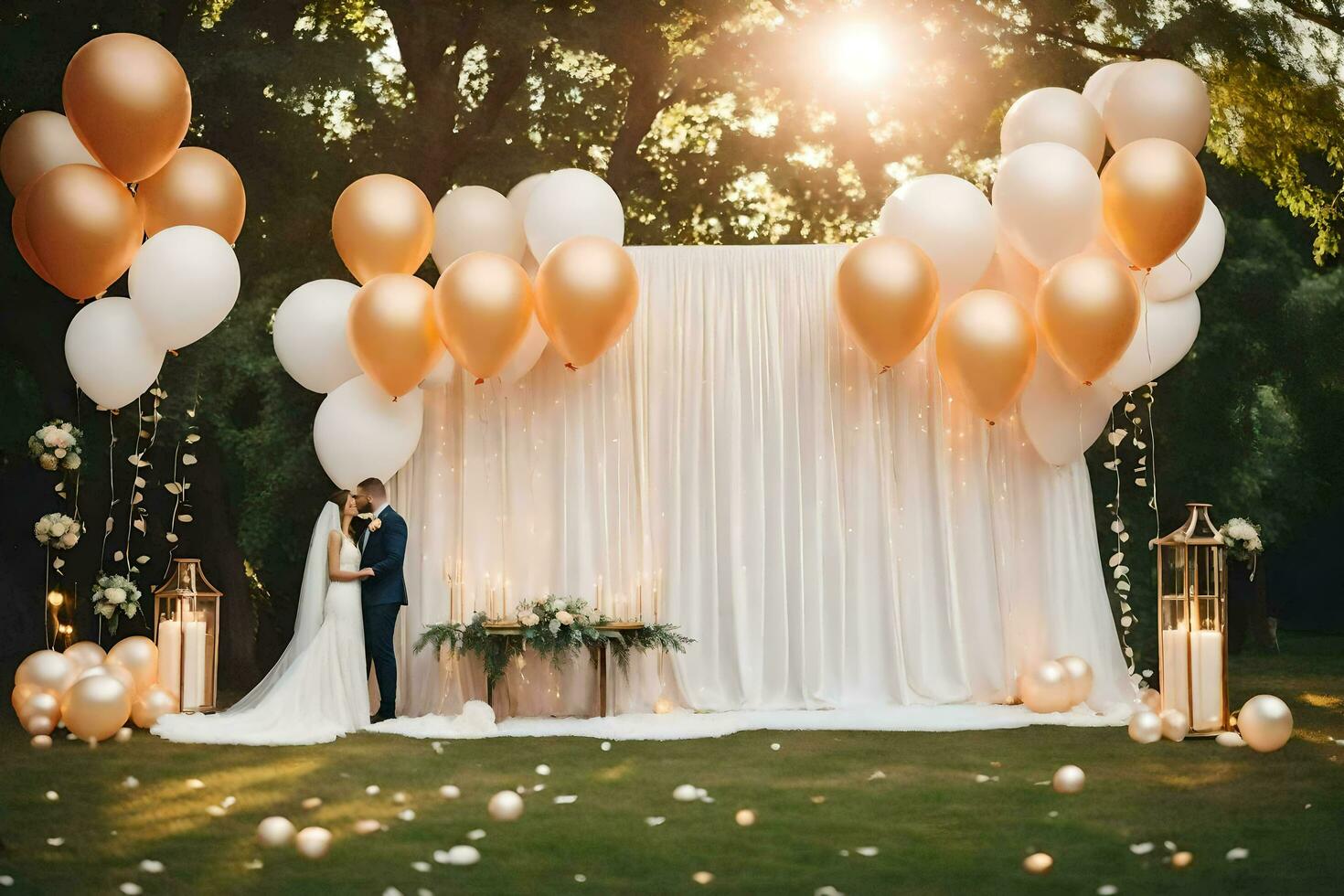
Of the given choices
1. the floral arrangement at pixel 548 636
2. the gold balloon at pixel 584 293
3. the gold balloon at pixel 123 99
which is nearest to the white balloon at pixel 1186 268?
the gold balloon at pixel 584 293

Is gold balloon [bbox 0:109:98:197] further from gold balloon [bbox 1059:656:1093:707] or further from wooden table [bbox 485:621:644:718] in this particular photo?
gold balloon [bbox 1059:656:1093:707]

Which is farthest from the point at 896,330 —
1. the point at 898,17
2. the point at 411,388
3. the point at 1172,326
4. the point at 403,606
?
the point at 898,17

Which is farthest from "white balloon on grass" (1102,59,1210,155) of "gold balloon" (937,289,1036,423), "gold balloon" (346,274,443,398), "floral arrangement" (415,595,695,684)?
"gold balloon" (346,274,443,398)

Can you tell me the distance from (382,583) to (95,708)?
1.61 m

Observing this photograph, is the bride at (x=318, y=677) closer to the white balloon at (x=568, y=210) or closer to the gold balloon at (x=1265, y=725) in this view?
the white balloon at (x=568, y=210)

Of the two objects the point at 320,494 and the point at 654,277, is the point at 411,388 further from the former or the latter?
the point at 320,494

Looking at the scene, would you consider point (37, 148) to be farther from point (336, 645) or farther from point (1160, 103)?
point (1160, 103)

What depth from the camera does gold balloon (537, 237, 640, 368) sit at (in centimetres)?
727

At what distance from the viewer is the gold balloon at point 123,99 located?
6848 mm

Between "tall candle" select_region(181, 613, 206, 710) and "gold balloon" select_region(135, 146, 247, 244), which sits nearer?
"gold balloon" select_region(135, 146, 247, 244)

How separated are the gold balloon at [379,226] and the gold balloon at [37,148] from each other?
1296 mm

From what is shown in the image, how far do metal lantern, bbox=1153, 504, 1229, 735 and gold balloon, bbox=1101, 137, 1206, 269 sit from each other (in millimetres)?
1345

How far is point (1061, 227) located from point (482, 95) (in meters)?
5.83

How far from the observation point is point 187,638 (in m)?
7.89
